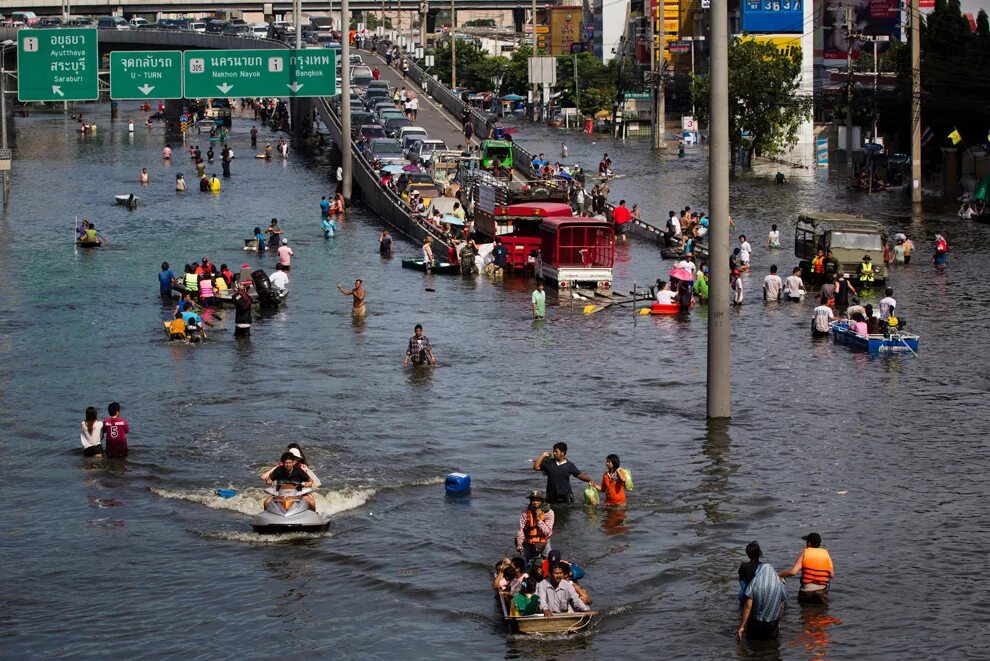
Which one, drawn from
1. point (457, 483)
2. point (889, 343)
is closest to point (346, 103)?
point (889, 343)

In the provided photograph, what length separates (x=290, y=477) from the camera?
24.4 meters

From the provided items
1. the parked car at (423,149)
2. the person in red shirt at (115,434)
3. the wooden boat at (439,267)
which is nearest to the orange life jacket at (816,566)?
the person in red shirt at (115,434)

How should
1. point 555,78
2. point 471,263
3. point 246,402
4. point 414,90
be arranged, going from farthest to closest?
1. point 555,78
2. point 414,90
3. point 471,263
4. point 246,402

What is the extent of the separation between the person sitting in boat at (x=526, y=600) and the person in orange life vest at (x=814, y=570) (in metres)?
3.20

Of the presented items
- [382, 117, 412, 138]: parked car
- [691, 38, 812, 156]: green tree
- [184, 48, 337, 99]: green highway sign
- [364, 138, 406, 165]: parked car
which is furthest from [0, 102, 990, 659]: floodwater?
[691, 38, 812, 156]: green tree

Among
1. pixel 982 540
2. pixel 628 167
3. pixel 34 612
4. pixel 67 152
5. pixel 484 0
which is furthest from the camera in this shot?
pixel 484 0

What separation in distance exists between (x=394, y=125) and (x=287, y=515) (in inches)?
2490

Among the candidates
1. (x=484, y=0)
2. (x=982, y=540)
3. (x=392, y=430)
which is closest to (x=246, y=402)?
(x=392, y=430)

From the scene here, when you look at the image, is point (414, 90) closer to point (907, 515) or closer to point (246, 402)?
point (246, 402)

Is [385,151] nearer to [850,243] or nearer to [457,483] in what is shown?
[850,243]

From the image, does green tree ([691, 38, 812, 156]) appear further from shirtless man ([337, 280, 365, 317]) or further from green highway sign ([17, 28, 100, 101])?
shirtless man ([337, 280, 365, 317])

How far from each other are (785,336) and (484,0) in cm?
15627

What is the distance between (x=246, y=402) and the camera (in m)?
33.8

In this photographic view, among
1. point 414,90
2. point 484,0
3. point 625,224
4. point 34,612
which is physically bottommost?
point 34,612
